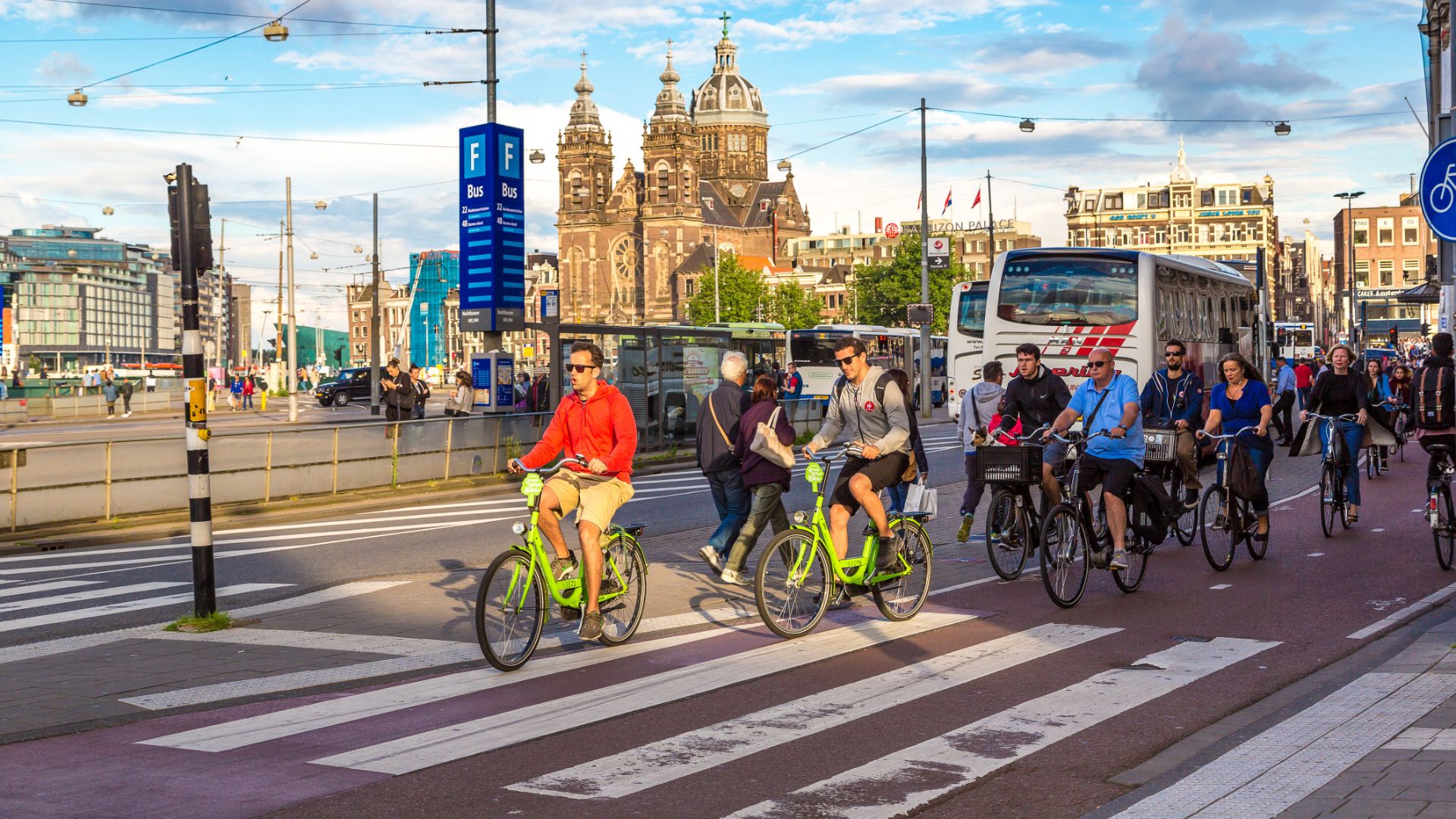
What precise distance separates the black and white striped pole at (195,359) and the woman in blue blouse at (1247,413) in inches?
309

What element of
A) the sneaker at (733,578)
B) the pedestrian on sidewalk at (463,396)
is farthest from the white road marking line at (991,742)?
the pedestrian on sidewalk at (463,396)

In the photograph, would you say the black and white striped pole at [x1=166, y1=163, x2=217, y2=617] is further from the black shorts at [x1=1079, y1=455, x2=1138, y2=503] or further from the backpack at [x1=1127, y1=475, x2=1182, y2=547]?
the backpack at [x1=1127, y1=475, x2=1182, y2=547]

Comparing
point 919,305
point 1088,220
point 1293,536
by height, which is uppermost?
point 1088,220

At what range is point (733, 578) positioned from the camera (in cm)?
1048

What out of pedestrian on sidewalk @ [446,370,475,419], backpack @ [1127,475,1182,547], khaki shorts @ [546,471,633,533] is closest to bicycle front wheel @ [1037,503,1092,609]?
backpack @ [1127,475,1182,547]

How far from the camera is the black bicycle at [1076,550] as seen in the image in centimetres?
994

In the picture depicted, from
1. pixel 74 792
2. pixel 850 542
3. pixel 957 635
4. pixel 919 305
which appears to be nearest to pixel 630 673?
pixel 957 635

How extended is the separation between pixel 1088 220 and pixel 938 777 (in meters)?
169

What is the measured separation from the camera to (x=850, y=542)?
43.5 feet

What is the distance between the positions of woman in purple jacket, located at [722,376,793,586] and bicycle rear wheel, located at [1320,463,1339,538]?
19.9 feet

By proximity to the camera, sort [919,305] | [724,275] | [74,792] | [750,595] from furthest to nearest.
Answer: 1. [724,275]
2. [919,305]
3. [750,595]
4. [74,792]

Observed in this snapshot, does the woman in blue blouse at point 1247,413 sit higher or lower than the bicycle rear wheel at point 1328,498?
higher

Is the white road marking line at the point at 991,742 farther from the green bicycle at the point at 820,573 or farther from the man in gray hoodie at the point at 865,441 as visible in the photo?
the man in gray hoodie at the point at 865,441

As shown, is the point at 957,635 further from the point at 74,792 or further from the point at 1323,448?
the point at 1323,448
